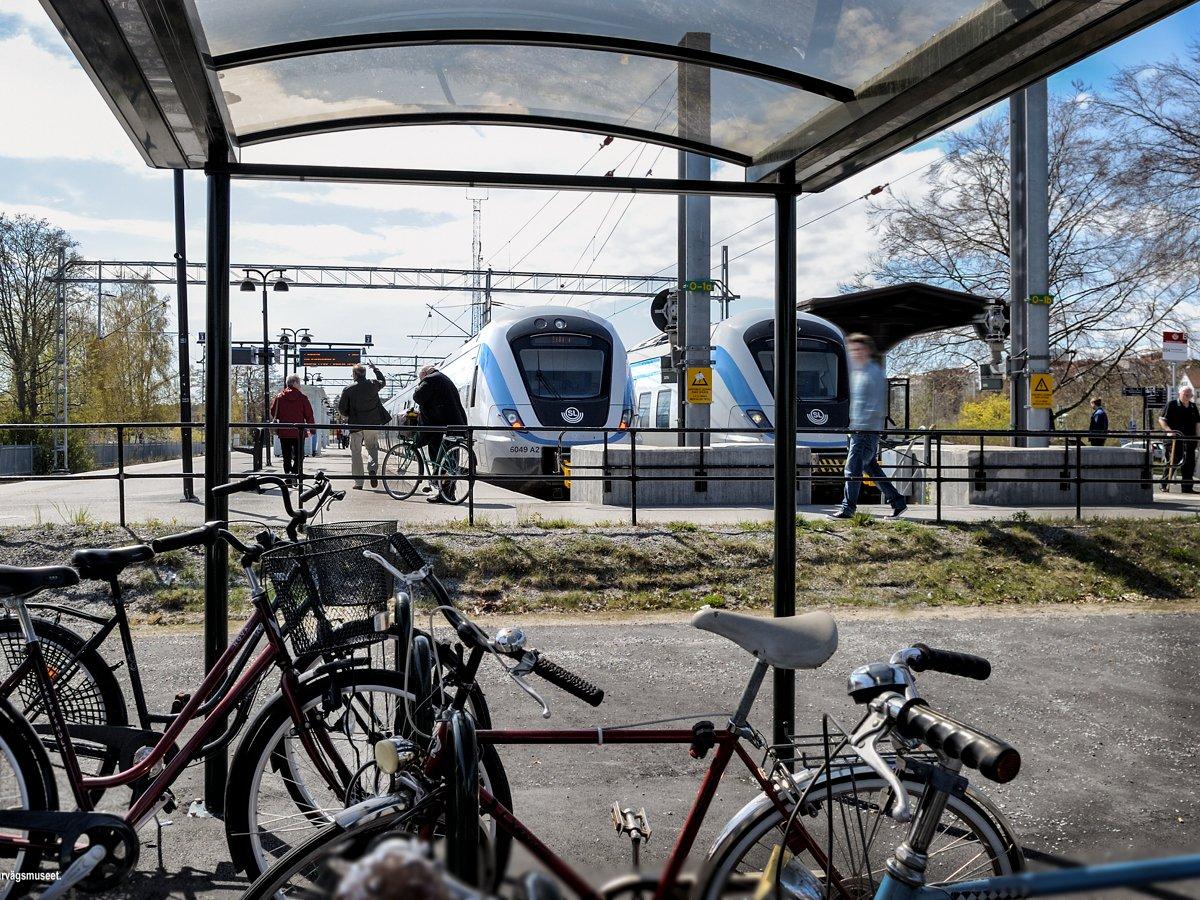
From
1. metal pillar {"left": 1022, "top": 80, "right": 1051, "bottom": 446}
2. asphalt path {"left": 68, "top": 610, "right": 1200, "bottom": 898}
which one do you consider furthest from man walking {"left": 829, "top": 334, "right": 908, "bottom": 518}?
metal pillar {"left": 1022, "top": 80, "right": 1051, "bottom": 446}

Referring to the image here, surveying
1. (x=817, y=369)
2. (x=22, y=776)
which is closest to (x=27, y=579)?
(x=22, y=776)

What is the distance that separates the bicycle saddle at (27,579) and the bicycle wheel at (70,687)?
33 centimetres

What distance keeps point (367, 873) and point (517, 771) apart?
11.6 ft

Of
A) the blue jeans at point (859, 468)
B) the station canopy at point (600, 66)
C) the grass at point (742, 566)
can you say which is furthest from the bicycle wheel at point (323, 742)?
the blue jeans at point (859, 468)

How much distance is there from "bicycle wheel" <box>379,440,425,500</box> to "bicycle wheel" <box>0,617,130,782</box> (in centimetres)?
959

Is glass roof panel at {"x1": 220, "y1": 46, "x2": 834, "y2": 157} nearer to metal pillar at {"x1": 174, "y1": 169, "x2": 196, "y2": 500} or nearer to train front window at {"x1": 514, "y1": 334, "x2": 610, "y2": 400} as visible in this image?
metal pillar at {"x1": 174, "y1": 169, "x2": 196, "y2": 500}

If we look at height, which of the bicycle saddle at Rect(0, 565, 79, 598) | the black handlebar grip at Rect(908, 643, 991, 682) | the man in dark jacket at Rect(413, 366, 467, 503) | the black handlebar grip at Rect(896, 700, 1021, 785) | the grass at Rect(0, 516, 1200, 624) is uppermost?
the man in dark jacket at Rect(413, 366, 467, 503)

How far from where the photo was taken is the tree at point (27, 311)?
2838cm

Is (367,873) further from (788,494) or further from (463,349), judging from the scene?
(463,349)

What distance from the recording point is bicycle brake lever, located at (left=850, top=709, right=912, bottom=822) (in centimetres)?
163

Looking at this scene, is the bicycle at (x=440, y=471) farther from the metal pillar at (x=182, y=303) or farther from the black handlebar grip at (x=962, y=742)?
the black handlebar grip at (x=962, y=742)

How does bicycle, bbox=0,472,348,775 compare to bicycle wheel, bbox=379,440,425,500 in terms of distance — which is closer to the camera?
bicycle, bbox=0,472,348,775

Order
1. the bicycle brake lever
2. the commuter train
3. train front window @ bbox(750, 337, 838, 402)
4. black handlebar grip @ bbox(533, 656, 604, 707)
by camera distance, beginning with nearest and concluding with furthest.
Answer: the bicycle brake lever, black handlebar grip @ bbox(533, 656, 604, 707), the commuter train, train front window @ bbox(750, 337, 838, 402)

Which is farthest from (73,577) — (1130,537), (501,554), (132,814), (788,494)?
(1130,537)
